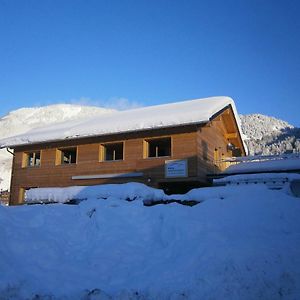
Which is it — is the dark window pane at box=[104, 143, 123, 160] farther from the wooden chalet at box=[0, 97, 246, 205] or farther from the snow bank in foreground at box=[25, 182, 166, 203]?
the snow bank in foreground at box=[25, 182, 166, 203]

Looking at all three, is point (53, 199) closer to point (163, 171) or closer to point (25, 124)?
point (163, 171)

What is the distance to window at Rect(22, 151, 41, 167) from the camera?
23.7 m

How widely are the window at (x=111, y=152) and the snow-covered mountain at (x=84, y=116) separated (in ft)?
124

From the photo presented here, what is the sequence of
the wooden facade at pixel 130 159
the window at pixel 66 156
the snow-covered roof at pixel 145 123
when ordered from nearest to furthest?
1. the snow-covered roof at pixel 145 123
2. the wooden facade at pixel 130 159
3. the window at pixel 66 156

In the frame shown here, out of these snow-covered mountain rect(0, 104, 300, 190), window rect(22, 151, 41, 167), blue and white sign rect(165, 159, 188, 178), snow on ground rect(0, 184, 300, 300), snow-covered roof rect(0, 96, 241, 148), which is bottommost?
snow on ground rect(0, 184, 300, 300)

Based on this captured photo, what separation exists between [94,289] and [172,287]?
1.45m

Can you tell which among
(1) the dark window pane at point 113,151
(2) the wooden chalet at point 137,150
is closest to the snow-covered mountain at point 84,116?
(2) the wooden chalet at point 137,150

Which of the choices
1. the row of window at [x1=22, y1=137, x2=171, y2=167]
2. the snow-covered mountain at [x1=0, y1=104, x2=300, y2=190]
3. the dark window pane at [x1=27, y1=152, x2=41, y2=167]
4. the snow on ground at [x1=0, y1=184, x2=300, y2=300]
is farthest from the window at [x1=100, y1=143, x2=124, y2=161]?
the snow-covered mountain at [x1=0, y1=104, x2=300, y2=190]

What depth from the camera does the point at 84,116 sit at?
115 m

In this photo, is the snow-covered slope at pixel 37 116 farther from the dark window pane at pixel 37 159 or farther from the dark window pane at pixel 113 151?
the dark window pane at pixel 113 151

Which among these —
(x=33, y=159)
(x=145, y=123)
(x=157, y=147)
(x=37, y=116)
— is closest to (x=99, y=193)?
(x=145, y=123)

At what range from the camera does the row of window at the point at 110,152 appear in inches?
779

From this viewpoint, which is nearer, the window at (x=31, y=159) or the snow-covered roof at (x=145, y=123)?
the snow-covered roof at (x=145, y=123)

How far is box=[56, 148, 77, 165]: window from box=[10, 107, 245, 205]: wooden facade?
120 millimetres
